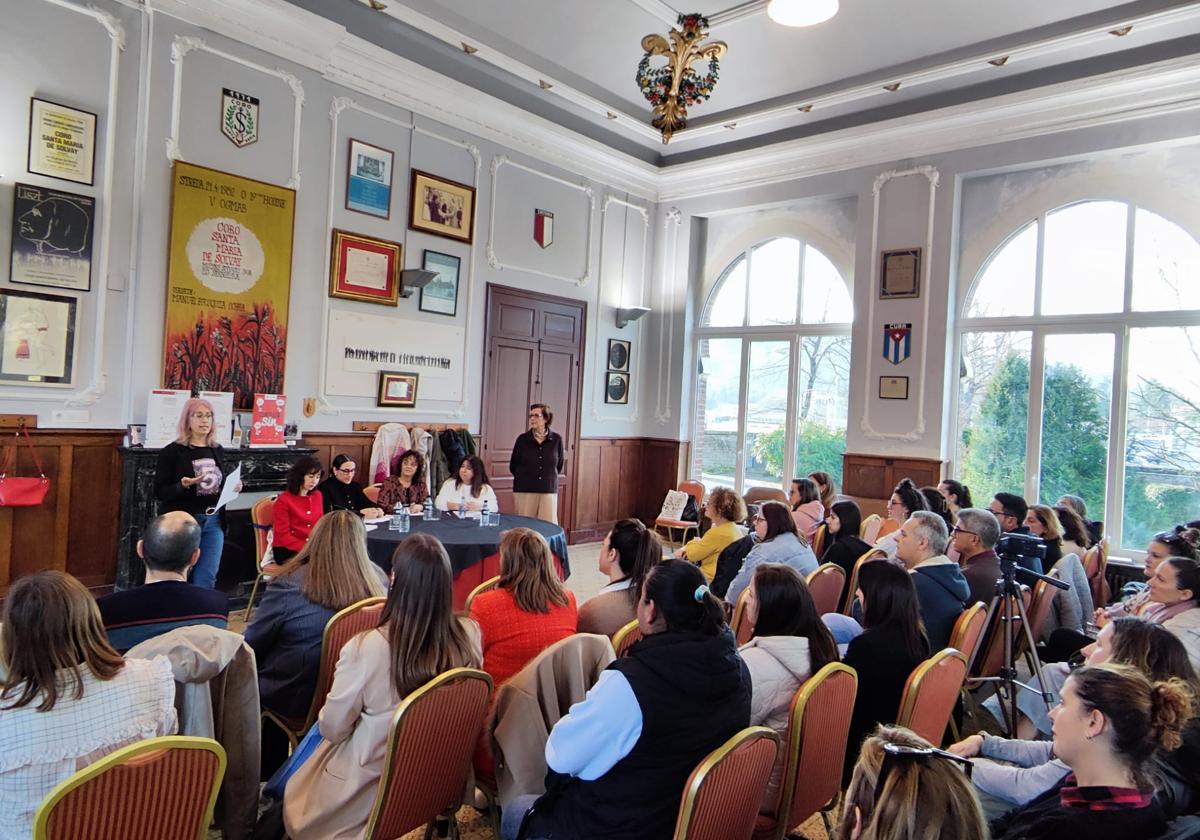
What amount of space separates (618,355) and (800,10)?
4753 mm

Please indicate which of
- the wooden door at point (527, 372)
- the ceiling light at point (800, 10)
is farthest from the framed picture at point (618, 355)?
the ceiling light at point (800, 10)

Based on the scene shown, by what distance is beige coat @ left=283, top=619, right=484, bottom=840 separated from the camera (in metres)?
1.95

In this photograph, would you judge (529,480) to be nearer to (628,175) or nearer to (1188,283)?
(628,175)

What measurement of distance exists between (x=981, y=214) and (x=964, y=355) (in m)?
1.37

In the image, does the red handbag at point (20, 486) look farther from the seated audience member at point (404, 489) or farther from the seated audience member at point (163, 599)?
the seated audience member at point (163, 599)

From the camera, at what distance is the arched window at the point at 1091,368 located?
240 inches

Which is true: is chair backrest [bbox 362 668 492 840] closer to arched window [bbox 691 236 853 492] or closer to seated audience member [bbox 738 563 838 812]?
seated audience member [bbox 738 563 838 812]

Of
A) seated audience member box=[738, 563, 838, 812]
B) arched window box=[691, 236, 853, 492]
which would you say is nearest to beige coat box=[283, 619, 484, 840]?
seated audience member box=[738, 563, 838, 812]

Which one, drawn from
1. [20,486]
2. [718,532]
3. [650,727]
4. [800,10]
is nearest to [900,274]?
[800,10]

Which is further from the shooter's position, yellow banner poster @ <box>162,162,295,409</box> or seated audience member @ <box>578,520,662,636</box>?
yellow banner poster @ <box>162,162,295,409</box>

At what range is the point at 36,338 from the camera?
4613mm

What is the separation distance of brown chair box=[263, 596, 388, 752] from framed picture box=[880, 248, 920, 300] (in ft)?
20.6

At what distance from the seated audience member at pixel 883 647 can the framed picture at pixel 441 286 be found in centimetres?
523

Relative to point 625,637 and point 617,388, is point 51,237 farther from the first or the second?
point 617,388
